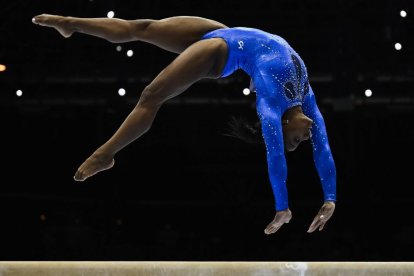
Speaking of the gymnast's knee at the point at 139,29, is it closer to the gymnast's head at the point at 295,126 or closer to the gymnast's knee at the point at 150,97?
the gymnast's knee at the point at 150,97

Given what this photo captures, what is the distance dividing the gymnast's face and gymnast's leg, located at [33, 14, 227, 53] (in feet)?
2.66

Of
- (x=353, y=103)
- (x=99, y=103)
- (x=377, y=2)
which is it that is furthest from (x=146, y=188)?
(x=377, y=2)

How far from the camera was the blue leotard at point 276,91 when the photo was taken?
3.75 m

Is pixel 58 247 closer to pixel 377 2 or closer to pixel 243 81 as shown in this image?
pixel 243 81

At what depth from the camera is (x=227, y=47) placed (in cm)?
412

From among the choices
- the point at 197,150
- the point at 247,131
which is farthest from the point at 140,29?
the point at 197,150

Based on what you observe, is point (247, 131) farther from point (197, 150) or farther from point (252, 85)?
point (197, 150)

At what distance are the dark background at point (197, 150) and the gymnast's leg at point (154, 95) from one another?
4.36m

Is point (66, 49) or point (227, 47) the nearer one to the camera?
point (227, 47)

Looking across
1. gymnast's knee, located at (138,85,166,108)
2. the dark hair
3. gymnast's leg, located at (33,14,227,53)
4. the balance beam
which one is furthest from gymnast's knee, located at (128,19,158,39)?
the balance beam

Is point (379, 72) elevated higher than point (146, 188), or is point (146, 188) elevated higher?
point (379, 72)

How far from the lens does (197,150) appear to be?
8.84m

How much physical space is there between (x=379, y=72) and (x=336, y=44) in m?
0.64

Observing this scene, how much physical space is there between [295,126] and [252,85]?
1.43 ft
